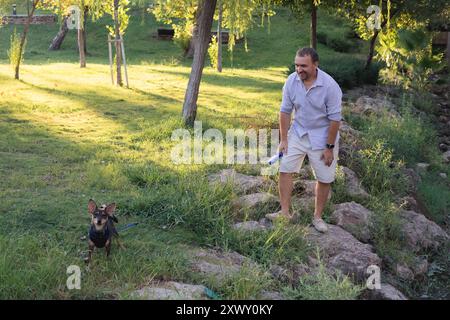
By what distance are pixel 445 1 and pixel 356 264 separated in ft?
36.2

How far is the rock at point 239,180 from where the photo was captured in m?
6.71

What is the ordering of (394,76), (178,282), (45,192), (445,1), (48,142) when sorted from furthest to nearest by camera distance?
(394,76) → (445,1) → (48,142) → (45,192) → (178,282)

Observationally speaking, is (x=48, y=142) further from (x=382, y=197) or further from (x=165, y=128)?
(x=382, y=197)

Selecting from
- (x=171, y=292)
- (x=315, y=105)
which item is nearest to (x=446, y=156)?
(x=315, y=105)

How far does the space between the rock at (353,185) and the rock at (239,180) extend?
1.12m

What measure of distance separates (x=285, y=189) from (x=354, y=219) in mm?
1078

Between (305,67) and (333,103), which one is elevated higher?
(305,67)

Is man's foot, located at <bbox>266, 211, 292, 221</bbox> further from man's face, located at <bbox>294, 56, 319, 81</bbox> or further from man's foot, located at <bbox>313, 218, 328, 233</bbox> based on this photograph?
man's face, located at <bbox>294, 56, 319, 81</bbox>

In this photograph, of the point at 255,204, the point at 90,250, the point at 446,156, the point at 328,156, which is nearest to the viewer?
the point at 90,250

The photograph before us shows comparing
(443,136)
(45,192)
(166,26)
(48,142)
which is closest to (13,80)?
(48,142)

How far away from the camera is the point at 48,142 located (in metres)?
8.80

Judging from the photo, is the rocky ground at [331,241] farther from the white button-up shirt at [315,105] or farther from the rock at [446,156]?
the rock at [446,156]

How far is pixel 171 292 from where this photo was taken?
14.2 ft

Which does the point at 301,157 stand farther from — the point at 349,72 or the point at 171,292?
the point at 349,72
